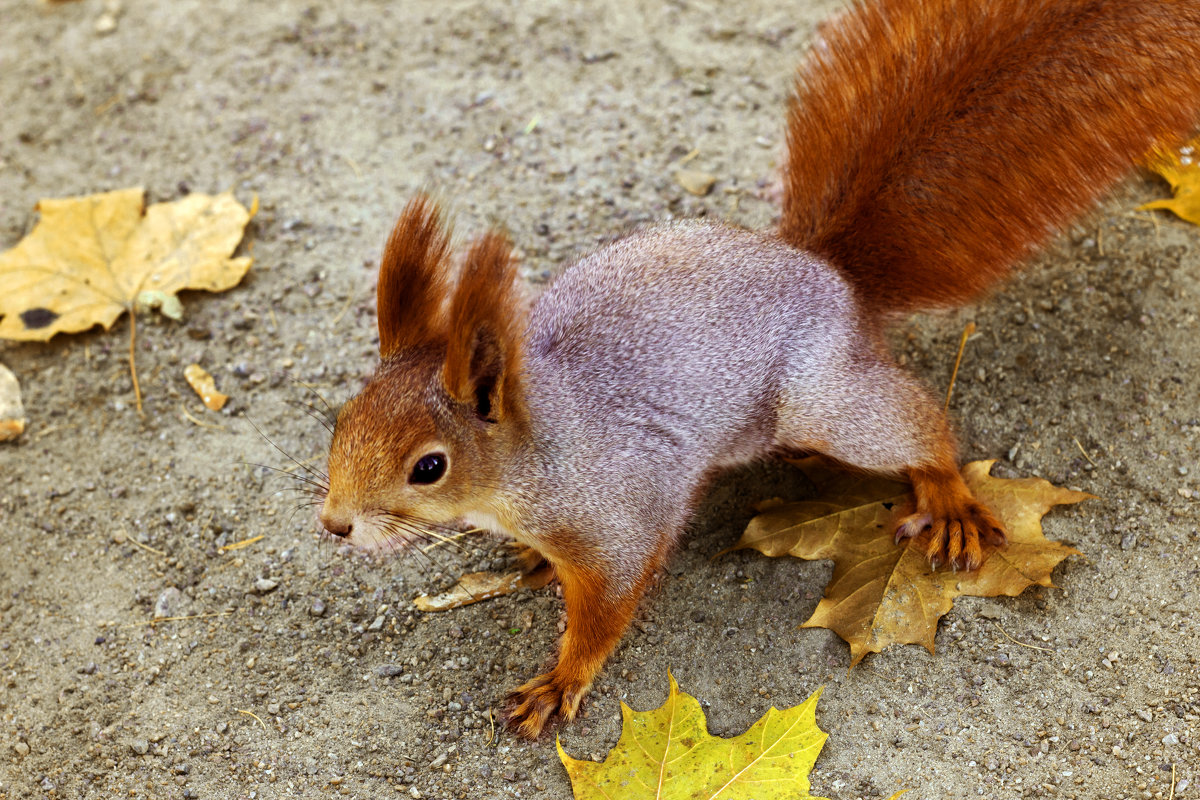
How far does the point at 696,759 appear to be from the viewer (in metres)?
1.65

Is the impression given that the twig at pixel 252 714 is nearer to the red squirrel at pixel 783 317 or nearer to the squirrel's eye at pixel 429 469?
the red squirrel at pixel 783 317

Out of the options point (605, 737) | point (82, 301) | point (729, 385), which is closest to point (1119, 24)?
point (729, 385)

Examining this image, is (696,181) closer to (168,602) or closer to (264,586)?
(264,586)

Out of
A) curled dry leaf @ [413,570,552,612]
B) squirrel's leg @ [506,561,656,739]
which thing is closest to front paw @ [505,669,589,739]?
Answer: squirrel's leg @ [506,561,656,739]

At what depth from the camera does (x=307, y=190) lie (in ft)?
8.98

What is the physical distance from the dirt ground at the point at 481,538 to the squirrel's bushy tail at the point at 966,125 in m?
0.24

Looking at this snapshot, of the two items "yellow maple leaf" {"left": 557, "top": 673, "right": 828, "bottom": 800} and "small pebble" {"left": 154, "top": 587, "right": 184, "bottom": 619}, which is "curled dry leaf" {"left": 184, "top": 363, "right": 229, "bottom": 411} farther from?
"yellow maple leaf" {"left": 557, "top": 673, "right": 828, "bottom": 800}

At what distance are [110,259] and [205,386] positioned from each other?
47cm

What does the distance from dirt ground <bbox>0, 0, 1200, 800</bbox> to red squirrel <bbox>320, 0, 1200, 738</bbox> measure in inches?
7.0

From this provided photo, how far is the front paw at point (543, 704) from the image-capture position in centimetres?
176

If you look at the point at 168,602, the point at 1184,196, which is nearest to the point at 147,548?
the point at 168,602

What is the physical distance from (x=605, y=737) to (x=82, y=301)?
1.68 meters

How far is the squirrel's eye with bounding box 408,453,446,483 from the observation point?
1.62 metres

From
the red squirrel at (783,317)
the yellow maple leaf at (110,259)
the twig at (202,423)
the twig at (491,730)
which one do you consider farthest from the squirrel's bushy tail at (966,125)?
the yellow maple leaf at (110,259)
